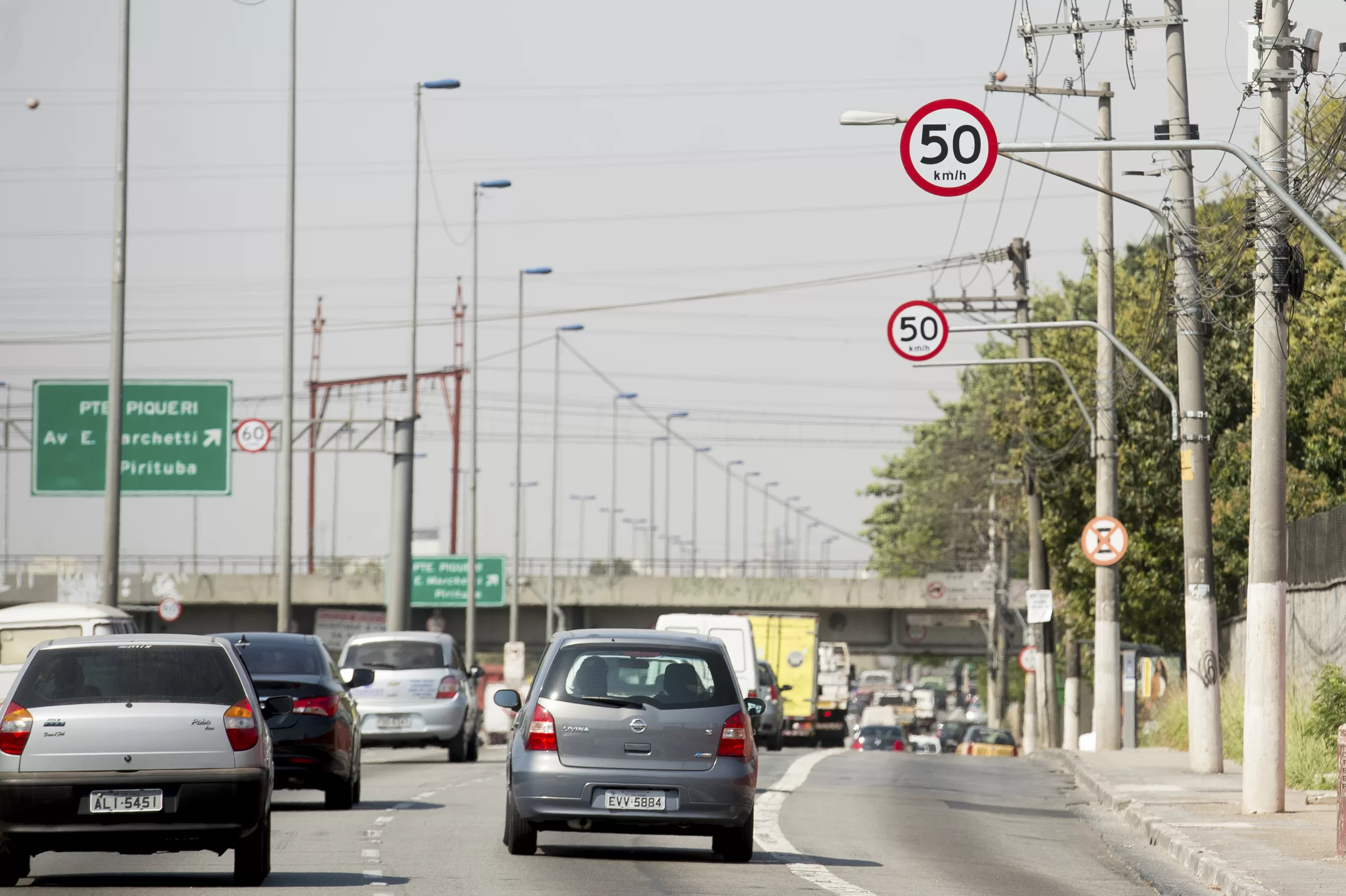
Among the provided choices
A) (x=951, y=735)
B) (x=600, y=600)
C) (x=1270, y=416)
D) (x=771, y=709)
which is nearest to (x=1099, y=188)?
(x=1270, y=416)

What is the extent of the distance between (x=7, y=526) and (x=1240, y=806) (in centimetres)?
7301

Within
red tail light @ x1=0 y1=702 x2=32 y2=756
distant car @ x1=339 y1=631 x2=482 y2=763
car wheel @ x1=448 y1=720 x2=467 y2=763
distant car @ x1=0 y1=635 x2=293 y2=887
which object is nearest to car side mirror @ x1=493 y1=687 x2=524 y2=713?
distant car @ x1=0 y1=635 x2=293 y2=887

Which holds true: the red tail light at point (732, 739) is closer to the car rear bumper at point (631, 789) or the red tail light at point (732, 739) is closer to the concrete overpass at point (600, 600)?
the car rear bumper at point (631, 789)

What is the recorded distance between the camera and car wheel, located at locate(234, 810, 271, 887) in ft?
43.2

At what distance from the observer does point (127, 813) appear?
1261 centimetres

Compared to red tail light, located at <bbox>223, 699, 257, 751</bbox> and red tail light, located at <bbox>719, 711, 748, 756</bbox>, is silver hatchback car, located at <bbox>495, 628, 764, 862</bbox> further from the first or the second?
red tail light, located at <bbox>223, 699, 257, 751</bbox>

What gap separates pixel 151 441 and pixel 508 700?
26.9m

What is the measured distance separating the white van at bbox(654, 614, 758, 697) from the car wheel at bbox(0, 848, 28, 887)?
73.0 ft

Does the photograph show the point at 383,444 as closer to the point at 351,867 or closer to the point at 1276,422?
the point at 1276,422

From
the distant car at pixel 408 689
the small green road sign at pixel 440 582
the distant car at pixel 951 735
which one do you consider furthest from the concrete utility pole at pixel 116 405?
the distant car at pixel 951 735

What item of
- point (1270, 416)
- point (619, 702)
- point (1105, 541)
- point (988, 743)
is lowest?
point (988, 743)

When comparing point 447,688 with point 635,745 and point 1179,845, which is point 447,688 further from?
point 635,745

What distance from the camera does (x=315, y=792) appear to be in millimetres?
23578

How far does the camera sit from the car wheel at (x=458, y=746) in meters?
30.2
